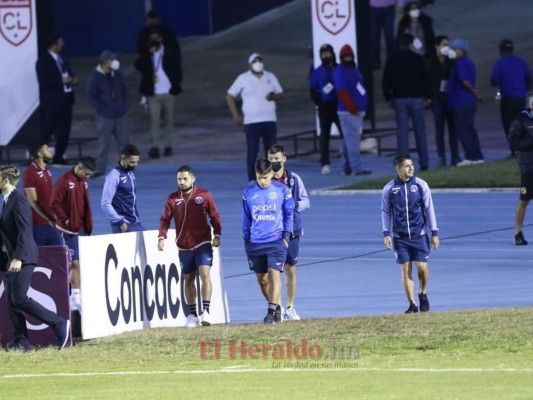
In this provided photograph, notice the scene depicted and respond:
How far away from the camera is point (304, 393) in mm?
11805

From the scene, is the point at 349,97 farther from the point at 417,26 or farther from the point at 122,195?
the point at 122,195

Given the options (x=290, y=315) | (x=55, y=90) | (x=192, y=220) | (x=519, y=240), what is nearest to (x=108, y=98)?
(x=55, y=90)

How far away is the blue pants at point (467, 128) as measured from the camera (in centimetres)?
2697

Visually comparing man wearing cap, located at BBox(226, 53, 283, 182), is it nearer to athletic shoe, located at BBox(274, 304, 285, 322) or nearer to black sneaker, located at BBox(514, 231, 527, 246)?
black sneaker, located at BBox(514, 231, 527, 246)

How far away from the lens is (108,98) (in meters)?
27.5

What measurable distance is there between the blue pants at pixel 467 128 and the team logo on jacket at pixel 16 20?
333 inches

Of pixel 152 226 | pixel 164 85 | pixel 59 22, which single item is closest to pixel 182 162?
pixel 164 85

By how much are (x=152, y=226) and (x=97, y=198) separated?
11.8 ft

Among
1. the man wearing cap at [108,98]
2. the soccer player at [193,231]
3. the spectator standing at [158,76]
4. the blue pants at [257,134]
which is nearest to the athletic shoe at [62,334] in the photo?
the soccer player at [193,231]

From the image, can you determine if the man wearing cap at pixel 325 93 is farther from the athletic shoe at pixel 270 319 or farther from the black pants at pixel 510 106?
the athletic shoe at pixel 270 319

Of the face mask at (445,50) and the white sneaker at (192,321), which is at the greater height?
the face mask at (445,50)

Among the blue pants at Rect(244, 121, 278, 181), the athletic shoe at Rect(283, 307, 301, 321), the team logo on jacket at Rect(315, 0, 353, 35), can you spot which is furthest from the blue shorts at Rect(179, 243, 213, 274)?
the team logo on jacket at Rect(315, 0, 353, 35)

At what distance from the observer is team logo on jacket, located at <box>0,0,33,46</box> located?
1208 inches

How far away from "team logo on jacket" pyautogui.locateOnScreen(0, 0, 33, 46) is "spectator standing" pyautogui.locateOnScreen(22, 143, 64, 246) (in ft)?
43.3
